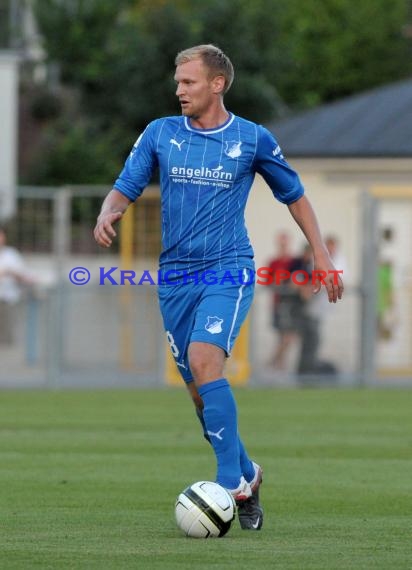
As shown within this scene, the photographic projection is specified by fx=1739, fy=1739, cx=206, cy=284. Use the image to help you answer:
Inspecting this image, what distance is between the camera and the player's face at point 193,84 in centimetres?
847

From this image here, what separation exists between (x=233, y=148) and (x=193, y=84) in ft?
1.21

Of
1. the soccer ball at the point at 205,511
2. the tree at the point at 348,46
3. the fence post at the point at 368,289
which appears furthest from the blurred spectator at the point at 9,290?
the tree at the point at 348,46

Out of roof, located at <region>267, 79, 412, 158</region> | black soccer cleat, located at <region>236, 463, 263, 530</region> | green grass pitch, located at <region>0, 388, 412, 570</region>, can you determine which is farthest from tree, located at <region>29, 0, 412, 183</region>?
black soccer cleat, located at <region>236, 463, 263, 530</region>

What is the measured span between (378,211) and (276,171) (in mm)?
13608

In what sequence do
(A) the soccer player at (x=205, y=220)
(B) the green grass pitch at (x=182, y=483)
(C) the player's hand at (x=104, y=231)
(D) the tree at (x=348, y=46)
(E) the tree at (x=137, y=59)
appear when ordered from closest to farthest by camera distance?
(B) the green grass pitch at (x=182, y=483)
(C) the player's hand at (x=104, y=231)
(A) the soccer player at (x=205, y=220)
(E) the tree at (x=137, y=59)
(D) the tree at (x=348, y=46)

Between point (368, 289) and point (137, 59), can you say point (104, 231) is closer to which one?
point (368, 289)

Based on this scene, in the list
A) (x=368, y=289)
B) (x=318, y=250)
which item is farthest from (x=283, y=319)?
→ (x=318, y=250)

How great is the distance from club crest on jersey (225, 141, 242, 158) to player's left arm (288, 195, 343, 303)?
0.44 metres

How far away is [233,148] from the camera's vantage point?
28.0 ft

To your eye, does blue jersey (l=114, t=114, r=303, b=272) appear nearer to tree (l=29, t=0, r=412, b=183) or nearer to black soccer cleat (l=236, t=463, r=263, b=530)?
black soccer cleat (l=236, t=463, r=263, b=530)

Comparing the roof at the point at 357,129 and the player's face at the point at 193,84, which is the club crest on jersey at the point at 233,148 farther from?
the roof at the point at 357,129

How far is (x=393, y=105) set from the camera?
28891 millimetres

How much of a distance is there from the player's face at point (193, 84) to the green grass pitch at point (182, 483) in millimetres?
2084

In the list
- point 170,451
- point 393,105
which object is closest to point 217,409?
point 170,451
